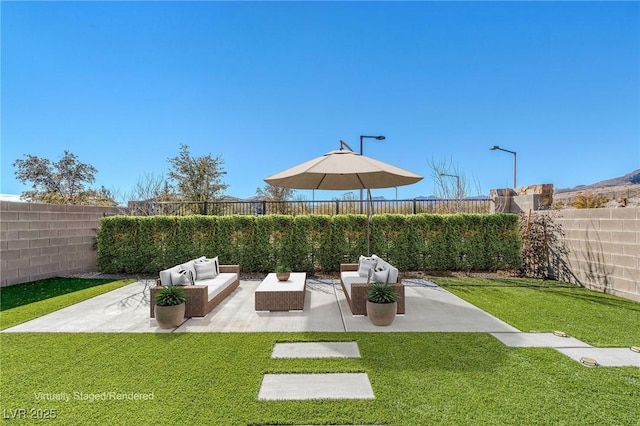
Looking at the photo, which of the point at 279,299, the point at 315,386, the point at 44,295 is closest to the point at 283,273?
the point at 279,299

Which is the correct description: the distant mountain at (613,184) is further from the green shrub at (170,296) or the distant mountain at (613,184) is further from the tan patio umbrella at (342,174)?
the green shrub at (170,296)

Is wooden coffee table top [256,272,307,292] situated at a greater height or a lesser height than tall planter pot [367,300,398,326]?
greater

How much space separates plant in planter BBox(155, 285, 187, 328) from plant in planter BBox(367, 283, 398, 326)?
291 cm

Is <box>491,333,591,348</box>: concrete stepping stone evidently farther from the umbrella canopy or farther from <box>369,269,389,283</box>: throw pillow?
the umbrella canopy

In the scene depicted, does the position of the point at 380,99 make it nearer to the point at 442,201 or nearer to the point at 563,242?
the point at 442,201

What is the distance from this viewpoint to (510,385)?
281 cm

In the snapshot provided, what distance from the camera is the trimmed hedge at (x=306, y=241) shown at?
28.8 ft

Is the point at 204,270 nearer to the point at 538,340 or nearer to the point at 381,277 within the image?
the point at 381,277

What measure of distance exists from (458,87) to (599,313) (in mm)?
9244

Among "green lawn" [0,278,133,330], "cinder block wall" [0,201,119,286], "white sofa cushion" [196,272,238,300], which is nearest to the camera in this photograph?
"green lawn" [0,278,133,330]

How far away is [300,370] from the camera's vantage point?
3.11m

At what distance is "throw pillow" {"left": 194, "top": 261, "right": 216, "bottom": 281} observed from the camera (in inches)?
242

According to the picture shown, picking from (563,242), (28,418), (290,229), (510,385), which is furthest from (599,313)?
(28,418)

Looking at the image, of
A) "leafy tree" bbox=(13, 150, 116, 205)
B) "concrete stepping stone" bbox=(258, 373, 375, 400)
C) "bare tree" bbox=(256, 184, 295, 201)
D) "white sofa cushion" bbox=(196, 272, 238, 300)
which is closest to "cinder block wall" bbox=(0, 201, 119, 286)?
"white sofa cushion" bbox=(196, 272, 238, 300)
